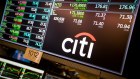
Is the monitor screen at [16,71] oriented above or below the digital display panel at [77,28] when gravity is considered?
below

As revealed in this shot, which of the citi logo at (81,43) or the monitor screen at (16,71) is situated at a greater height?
the citi logo at (81,43)

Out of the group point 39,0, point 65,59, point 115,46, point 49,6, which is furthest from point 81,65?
point 39,0

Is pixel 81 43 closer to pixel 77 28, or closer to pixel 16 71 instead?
pixel 77 28

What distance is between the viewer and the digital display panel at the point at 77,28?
2.58 metres

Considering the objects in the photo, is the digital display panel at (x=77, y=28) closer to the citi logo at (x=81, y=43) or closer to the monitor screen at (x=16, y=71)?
the citi logo at (x=81, y=43)

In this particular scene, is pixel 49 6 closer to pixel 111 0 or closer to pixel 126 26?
pixel 111 0

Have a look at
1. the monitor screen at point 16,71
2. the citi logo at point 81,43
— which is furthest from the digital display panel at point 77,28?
the monitor screen at point 16,71

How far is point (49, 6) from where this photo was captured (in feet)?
10.9

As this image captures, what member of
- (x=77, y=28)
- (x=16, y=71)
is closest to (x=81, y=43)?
(x=77, y=28)

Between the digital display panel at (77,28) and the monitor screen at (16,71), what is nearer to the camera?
the digital display panel at (77,28)

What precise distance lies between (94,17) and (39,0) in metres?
1.04

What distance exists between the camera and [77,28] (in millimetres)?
2965

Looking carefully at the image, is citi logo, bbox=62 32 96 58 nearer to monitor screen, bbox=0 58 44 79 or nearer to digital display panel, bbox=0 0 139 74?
digital display panel, bbox=0 0 139 74

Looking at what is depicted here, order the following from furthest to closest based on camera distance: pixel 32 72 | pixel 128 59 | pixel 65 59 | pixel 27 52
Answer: pixel 27 52
pixel 65 59
pixel 32 72
pixel 128 59
